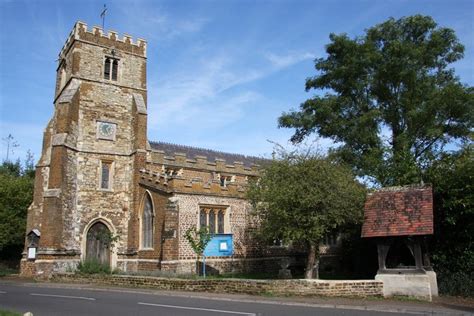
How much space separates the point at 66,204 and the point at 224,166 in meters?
11.8

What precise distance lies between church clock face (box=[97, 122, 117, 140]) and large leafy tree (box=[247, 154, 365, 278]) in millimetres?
12714

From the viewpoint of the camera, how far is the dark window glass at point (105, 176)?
27.0 m

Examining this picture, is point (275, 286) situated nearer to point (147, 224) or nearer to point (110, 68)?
point (147, 224)

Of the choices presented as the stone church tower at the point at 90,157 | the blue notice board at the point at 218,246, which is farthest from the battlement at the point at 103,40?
the blue notice board at the point at 218,246

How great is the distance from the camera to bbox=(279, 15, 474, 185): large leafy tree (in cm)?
2217

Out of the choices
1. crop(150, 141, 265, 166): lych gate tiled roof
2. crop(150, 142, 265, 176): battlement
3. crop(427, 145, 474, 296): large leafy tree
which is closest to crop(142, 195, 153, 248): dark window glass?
crop(150, 142, 265, 176): battlement

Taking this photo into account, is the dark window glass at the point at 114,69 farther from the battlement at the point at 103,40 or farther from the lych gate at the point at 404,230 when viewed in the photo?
→ the lych gate at the point at 404,230

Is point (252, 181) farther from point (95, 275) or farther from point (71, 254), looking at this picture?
point (71, 254)

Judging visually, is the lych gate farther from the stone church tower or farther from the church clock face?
the church clock face

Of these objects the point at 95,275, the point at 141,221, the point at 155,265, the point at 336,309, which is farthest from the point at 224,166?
the point at 336,309

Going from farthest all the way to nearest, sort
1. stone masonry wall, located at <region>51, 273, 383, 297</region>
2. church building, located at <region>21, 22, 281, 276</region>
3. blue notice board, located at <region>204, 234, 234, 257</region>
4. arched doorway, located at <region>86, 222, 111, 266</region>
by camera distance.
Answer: arched doorway, located at <region>86, 222, 111, 266</region>, church building, located at <region>21, 22, 281, 276</region>, blue notice board, located at <region>204, 234, 234, 257</region>, stone masonry wall, located at <region>51, 273, 383, 297</region>

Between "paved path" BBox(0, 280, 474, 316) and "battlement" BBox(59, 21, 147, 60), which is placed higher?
"battlement" BBox(59, 21, 147, 60)

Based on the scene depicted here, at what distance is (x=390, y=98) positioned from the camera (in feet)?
→ 80.2

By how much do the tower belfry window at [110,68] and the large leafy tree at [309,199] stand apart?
14.7 metres
